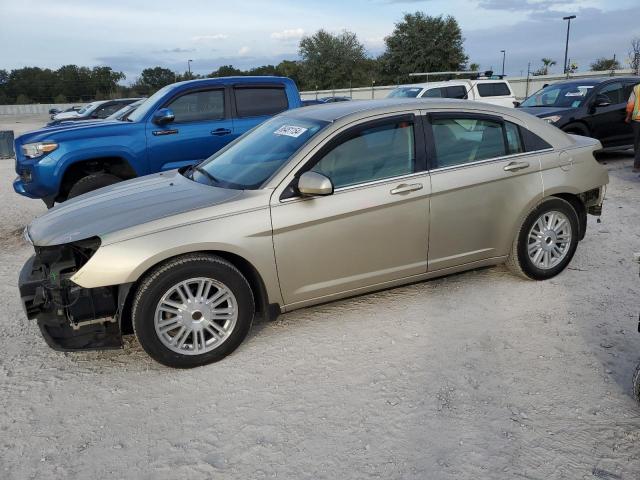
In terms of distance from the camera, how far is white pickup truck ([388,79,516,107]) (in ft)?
50.7

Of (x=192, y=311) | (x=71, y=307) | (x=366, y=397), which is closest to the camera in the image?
(x=366, y=397)

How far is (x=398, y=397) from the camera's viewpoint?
3252 millimetres

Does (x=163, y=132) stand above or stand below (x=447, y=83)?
below

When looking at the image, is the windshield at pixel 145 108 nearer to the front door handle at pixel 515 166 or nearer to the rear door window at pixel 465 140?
the rear door window at pixel 465 140

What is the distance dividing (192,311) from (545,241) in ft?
10.3

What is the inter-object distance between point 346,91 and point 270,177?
43.2 meters

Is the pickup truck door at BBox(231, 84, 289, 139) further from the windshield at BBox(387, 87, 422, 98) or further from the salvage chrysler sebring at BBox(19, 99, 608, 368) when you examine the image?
the windshield at BBox(387, 87, 422, 98)

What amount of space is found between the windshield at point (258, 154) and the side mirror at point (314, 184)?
0.31m

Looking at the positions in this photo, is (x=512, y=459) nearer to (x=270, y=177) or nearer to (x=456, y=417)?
(x=456, y=417)

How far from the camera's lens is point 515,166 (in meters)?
4.59

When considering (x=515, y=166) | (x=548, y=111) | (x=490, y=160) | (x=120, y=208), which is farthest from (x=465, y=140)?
(x=548, y=111)

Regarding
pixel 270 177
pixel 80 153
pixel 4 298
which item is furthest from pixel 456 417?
pixel 80 153

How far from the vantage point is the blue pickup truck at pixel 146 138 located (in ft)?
22.1

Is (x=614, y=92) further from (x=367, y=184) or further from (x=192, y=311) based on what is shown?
(x=192, y=311)
